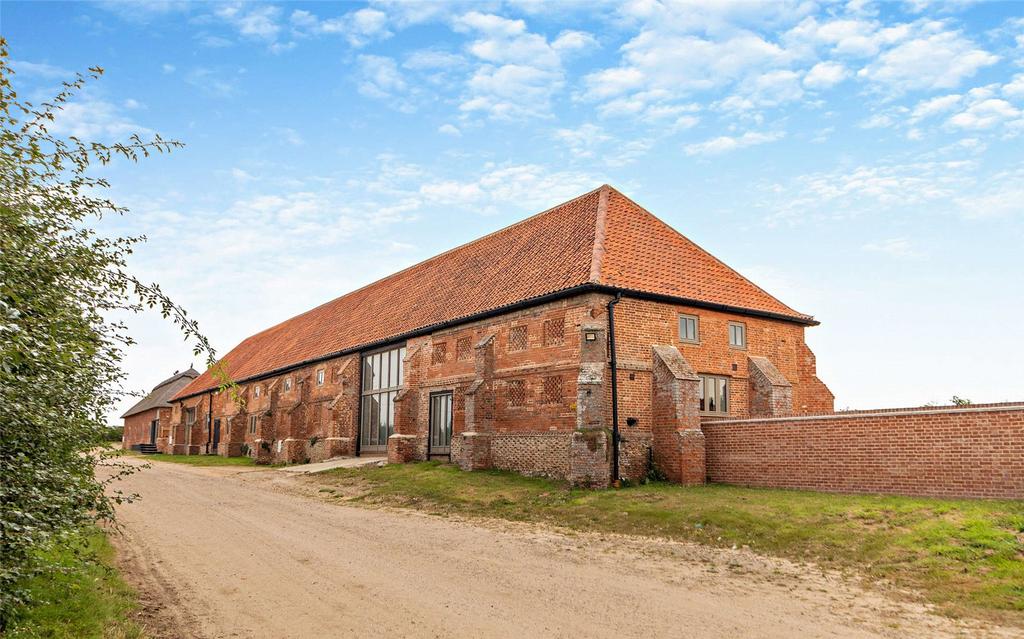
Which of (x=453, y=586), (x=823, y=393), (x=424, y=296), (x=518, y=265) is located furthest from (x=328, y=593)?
(x=424, y=296)

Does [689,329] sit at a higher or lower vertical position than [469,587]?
higher

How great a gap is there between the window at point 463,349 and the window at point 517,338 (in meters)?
2.59

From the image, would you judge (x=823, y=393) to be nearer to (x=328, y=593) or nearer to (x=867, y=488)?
(x=867, y=488)

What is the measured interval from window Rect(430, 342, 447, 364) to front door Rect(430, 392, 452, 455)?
1258 millimetres

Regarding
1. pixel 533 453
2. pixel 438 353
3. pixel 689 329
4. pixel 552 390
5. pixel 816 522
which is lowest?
pixel 816 522

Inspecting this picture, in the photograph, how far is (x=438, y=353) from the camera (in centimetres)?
2853

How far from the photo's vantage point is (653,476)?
20953 mm

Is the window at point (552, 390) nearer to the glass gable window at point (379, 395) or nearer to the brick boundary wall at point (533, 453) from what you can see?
the brick boundary wall at point (533, 453)

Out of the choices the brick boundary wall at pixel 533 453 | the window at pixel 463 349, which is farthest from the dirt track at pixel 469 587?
the window at pixel 463 349

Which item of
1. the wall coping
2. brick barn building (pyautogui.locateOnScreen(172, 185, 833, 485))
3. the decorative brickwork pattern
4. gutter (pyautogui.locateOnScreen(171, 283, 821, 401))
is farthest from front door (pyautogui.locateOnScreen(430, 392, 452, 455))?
the wall coping

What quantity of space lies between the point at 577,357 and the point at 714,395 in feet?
15.2

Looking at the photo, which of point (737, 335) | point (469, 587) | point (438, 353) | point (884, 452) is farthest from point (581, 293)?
point (469, 587)

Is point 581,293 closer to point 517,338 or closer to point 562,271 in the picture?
point 562,271

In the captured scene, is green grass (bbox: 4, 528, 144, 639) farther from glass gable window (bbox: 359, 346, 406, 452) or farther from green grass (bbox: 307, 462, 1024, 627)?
glass gable window (bbox: 359, 346, 406, 452)
